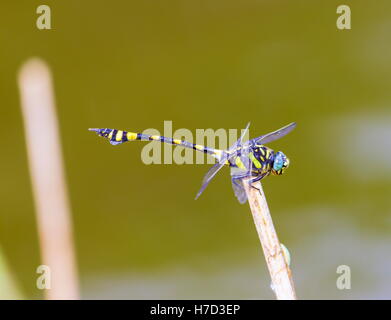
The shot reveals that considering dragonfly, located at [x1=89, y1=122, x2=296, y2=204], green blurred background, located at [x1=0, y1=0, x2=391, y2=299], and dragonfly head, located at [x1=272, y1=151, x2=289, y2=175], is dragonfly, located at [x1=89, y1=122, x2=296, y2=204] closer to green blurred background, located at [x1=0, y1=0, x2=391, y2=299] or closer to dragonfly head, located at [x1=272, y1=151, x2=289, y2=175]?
dragonfly head, located at [x1=272, y1=151, x2=289, y2=175]
